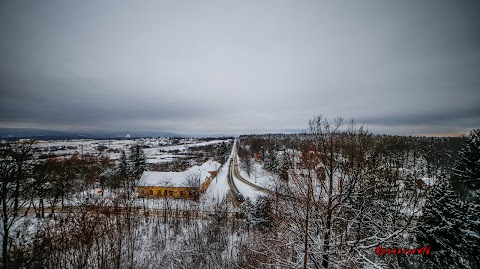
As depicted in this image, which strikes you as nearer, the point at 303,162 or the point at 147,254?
the point at 303,162

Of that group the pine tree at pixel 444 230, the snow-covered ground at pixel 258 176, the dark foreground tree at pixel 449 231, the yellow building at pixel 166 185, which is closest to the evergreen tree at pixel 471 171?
the dark foreground tree at pixel 449 231

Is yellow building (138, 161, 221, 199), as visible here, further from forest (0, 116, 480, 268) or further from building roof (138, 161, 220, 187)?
forest (0, 116, 480, 268)

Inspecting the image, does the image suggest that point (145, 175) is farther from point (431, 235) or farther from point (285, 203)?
point (431, 235)

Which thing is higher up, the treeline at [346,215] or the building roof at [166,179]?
the treeline at [346,215]

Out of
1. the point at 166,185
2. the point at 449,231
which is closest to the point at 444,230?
the point at 449,231

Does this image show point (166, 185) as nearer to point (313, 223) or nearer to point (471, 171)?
point (313, 223)

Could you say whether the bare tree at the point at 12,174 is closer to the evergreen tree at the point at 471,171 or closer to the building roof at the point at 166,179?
the building roof at the point at 166,179

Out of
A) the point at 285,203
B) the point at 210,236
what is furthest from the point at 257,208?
the point at 285,203

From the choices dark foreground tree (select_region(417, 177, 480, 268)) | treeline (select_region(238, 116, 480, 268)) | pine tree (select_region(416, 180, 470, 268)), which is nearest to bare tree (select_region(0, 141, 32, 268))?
treeline (select_region(238, 116, 480, 268))
